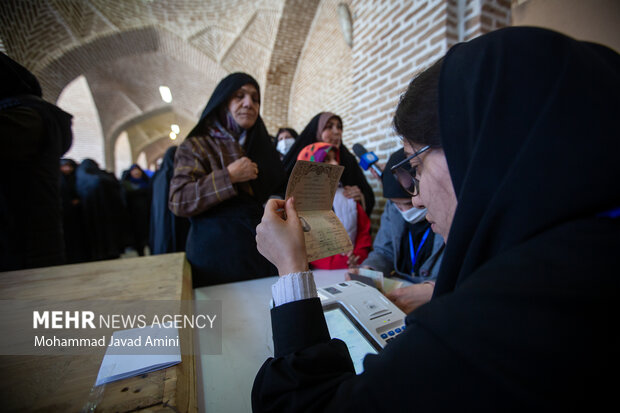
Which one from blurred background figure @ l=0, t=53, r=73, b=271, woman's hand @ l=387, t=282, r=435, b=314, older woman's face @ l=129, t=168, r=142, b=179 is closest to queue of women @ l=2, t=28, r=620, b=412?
woman's hand @ l=387, t=282, r=435, b=314

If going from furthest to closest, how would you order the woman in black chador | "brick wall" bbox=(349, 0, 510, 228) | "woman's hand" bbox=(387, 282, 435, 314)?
"brick wall" bbox=(349, 0, 510, 228), the woman in black chador, "woman's hand" bbox=(387, 282, 435, 314)

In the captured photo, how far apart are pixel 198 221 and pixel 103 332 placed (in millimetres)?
710

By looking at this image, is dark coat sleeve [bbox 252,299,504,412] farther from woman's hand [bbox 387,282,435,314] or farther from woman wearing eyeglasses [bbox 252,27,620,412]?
woman's hand [bbox 387,282,435,314]

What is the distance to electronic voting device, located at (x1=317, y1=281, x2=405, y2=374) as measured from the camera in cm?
65

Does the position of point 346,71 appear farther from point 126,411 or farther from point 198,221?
point 126,411

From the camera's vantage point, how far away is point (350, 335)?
0.70 metres

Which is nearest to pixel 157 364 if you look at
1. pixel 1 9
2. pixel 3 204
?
pixel 3 204

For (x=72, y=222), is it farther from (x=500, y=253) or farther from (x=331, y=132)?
(x=500, y=253)

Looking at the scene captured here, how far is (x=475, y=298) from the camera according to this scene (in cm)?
31

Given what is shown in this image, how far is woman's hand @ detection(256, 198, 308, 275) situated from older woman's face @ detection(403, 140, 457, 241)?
34 cm

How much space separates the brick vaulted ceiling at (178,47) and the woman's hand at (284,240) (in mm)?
1910

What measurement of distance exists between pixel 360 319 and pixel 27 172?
1.62 m

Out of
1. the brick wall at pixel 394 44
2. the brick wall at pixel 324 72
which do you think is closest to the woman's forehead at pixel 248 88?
the brick wall at pixel 394 44

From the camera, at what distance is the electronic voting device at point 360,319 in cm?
65
